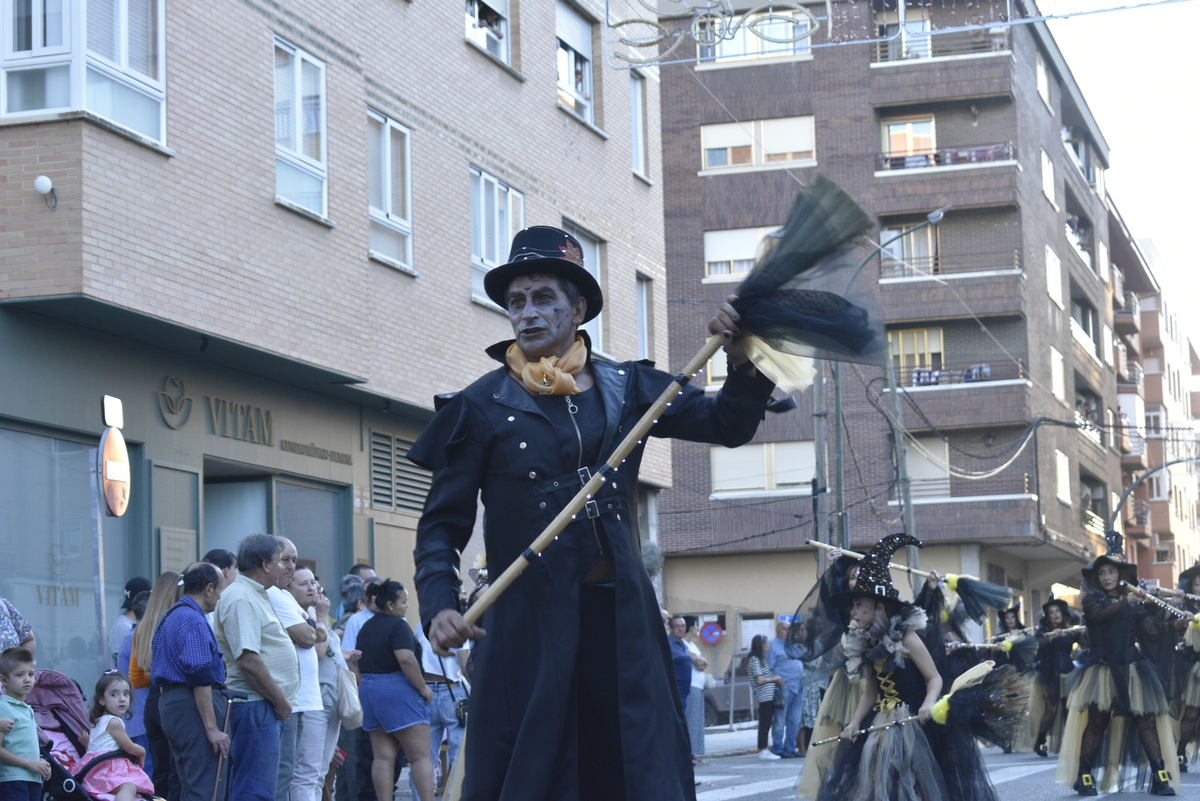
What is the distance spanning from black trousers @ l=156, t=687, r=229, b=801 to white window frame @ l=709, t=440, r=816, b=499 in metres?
37.6

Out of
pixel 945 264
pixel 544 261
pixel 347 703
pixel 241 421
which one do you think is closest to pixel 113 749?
pixel 347 703

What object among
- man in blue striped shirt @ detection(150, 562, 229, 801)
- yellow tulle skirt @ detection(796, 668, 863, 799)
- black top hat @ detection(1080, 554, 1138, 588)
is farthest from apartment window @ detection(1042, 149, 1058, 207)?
man in blue striped shirt @ detection(150, 562, 229, 801)

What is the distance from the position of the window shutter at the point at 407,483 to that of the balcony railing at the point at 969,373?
2820 cm

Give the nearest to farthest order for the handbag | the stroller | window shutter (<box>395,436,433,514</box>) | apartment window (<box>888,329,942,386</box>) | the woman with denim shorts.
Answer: the stroller < the handbag < the woman with denim shorts < window shutter (<box>395,436,433,514</box>) < apartment window (<box>888,329,942,386</box>)

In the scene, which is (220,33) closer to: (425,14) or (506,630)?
(425,14)

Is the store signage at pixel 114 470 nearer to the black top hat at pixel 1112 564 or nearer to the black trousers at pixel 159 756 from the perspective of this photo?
the black trousers at pixel 159 756

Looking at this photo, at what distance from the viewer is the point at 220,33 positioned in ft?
53.1

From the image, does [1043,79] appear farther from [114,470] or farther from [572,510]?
[572,510]

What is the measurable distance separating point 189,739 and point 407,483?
36.8 feet

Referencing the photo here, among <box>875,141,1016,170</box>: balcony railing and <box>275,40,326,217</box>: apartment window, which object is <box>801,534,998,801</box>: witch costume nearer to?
<box>275,40,326,217</box>: apartment window

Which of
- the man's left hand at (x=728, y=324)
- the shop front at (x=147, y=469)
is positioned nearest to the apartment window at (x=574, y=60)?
the shop front at (x=147, y=469)

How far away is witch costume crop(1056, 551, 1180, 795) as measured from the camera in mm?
13594

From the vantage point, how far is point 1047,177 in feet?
173

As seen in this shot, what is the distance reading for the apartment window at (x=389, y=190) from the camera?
19.3 metres
